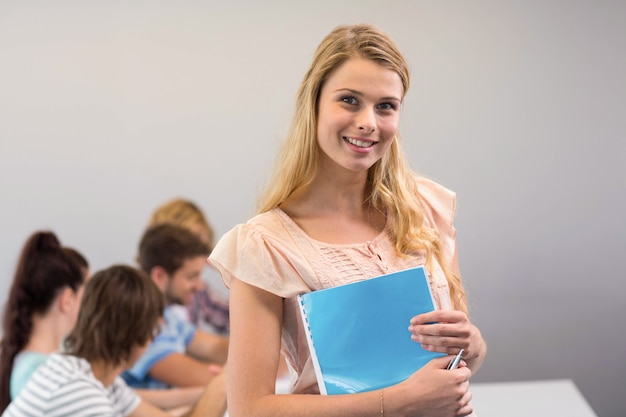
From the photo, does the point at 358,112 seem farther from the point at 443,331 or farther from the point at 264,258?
the point at 443,331

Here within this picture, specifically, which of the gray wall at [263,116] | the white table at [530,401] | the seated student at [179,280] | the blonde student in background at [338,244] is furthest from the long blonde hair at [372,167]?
the gray wall at [263,116]

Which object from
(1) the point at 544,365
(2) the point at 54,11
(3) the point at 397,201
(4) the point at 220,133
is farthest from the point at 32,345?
(1) the point at 544,365

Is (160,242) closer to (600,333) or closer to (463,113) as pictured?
(463,113)

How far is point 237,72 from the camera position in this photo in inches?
218

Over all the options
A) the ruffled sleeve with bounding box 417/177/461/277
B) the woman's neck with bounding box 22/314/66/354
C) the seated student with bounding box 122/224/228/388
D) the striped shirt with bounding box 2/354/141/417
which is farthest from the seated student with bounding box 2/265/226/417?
the ruffled sleeve with bounding box 417/177/461/277

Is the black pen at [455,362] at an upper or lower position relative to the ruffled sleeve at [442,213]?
lower

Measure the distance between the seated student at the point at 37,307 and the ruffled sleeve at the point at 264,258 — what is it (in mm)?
1846

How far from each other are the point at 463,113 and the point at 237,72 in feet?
4.48

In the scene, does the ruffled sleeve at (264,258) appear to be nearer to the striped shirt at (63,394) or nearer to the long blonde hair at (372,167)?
the long blonde hair at (372,167)

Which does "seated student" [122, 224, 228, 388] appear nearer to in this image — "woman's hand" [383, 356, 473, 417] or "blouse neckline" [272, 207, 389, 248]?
"blouse neckline" [272, 207, 389, 248]

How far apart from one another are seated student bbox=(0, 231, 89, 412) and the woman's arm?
1.89 m

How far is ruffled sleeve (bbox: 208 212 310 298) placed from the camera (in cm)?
163

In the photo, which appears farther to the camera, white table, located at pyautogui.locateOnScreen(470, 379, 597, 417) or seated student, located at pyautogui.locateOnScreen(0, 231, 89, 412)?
seated student, located at pyautogui.locateOnScreen(0, 231, 89, 412)

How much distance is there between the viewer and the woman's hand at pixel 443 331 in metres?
1.56
